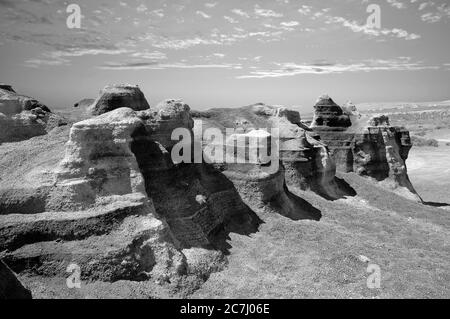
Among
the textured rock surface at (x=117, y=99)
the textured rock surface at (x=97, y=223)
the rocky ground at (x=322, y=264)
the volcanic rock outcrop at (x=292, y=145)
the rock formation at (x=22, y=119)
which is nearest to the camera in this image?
the textured rock surface at (x=97, y=223)

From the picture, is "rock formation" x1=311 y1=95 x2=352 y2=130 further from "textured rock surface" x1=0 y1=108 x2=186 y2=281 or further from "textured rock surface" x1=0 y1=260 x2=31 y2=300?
"textured rock surface" x1=0 y1=260 x2=31 y2=300

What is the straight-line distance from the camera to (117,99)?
29.7m

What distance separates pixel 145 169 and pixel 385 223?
59.8ft

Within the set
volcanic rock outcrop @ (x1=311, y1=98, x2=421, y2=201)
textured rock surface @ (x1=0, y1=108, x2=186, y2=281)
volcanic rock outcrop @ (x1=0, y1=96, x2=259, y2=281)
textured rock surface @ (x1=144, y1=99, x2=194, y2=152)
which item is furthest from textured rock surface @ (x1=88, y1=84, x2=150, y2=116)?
volcanic rock outcrop @ (x1=311, y1=98, x2=421, y2=201)

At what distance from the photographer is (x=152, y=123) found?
74.2 ft

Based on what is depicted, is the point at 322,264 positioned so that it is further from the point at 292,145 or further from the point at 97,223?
the point at 292,145

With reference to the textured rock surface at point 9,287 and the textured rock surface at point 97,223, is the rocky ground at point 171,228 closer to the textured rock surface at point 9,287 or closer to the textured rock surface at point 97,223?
the textured rock surface at point 97,223

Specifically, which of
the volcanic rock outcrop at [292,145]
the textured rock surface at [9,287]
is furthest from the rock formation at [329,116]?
the textured rock surface at [9,287]

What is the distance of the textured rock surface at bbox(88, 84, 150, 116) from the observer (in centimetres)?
2933

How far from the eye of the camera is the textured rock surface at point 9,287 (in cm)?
1227

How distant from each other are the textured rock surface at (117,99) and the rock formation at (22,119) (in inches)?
201

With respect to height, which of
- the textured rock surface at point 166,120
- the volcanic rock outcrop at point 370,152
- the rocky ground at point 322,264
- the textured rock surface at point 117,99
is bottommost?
the rocky ground at point 322,264
